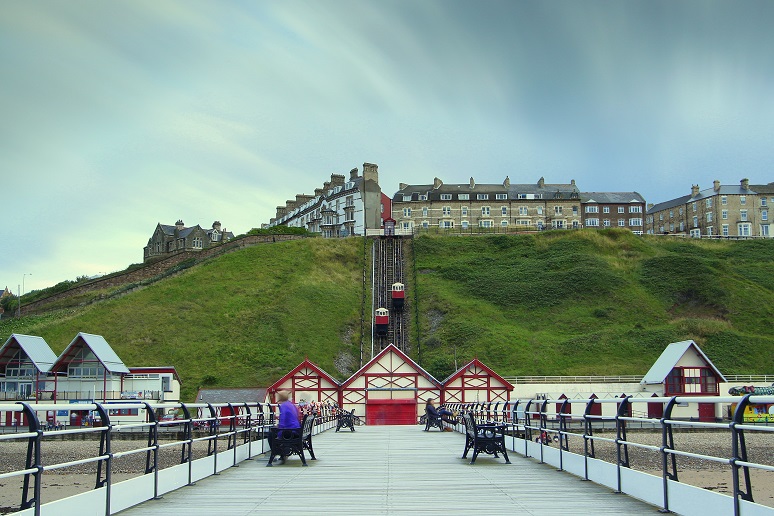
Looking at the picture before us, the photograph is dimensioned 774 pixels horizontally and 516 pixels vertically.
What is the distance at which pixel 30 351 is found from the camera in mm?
55781

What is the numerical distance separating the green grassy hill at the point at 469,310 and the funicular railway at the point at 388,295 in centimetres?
150

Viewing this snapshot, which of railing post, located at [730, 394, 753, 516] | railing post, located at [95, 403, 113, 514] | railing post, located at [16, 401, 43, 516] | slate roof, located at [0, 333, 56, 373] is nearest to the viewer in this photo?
railing post, located at [16, 401, 43, 516]

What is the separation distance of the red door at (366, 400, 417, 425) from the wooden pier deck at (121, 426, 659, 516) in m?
37.8

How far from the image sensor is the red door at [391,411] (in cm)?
5578

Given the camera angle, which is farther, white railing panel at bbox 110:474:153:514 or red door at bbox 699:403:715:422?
red door at bbox 699:403:715:422

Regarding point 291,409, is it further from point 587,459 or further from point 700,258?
point 700,258

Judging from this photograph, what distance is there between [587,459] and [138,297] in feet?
251

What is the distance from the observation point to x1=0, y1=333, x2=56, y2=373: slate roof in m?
55.3

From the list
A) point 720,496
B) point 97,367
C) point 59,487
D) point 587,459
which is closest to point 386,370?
point 97,367

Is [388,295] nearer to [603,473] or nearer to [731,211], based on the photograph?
[731,211]

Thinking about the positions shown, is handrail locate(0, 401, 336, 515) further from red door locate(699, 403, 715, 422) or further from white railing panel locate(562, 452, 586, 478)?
red door locate(699, 403, 715, 422)

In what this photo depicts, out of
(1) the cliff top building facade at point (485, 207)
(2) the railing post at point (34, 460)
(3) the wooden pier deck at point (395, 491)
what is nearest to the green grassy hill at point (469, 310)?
(1) the cliff top building facade at point (485, 207)

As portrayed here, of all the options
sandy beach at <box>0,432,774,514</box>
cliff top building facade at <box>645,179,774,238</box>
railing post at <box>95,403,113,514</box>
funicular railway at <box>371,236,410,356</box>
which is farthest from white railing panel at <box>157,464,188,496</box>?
cliff top building facade at <box>645,179,774,238</box>

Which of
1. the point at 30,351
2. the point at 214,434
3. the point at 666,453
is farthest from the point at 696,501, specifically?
the point at 30,351
